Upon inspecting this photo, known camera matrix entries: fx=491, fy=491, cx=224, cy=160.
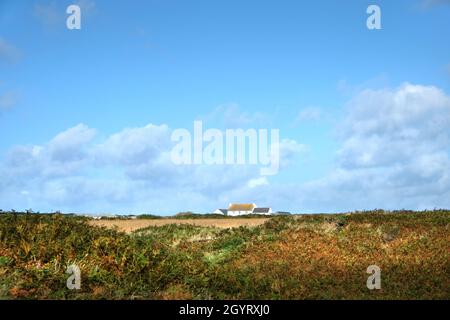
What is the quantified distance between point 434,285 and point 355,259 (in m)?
4.65

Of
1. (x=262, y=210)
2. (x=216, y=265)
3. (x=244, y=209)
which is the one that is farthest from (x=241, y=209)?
(x=216, y=265)

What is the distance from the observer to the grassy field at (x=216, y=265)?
13188 mm

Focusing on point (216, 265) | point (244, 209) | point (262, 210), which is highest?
point (244, 209)

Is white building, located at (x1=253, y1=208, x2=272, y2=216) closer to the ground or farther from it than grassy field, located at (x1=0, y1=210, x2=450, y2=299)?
farther from it

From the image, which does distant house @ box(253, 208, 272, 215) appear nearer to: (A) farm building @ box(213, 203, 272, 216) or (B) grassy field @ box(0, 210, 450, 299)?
(A) farm building @ box(213, 203, 272, 216)

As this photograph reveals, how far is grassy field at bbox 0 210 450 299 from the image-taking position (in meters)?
13.2

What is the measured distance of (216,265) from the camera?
61.5ft

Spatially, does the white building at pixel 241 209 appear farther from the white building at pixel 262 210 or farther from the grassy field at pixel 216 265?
the grassy field at pixel 216 265

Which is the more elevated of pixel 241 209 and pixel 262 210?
pixel 241 209

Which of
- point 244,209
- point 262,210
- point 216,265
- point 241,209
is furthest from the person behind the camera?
point 262,210

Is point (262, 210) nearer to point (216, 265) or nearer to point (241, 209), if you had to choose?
point (241, 209)

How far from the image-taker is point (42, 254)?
1423 cm

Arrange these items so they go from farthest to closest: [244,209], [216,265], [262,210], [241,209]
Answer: [262,210] < [241,209] < [244,209] < [216,265]

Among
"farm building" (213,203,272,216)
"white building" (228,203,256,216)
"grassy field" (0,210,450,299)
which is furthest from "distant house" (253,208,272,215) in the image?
"grassy field" (0,210,450,299)
